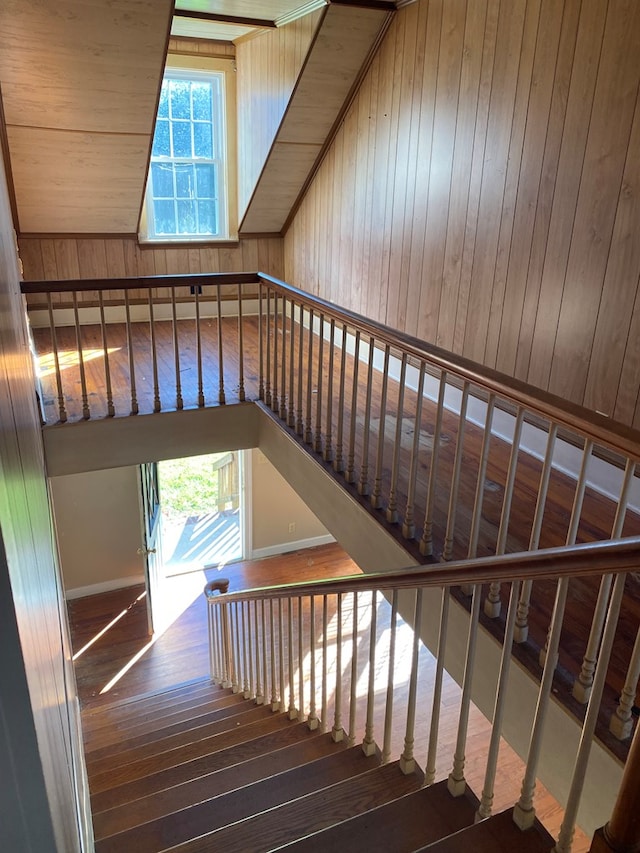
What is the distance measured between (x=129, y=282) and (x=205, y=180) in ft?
9.69

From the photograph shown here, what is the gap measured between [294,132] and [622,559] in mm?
4954

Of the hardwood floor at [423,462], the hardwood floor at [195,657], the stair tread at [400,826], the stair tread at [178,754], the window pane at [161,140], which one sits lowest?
the hardwood floor at [195,657]

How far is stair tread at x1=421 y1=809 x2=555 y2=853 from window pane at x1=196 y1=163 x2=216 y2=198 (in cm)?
605

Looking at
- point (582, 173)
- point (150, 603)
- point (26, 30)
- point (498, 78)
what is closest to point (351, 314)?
point (582, 173)

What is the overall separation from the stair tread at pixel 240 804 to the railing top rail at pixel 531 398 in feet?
4.67

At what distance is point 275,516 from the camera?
732cm

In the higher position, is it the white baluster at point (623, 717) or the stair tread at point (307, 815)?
the white baluster at point (623, 717)

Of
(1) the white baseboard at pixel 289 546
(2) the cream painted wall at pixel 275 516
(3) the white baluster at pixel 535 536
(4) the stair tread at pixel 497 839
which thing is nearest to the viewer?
(4) the stair tread at pixel 497 839

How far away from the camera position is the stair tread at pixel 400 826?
1648mm

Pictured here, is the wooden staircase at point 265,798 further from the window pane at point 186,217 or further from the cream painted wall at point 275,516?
the window pane at point 186,217

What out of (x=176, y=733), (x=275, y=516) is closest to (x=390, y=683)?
(x=176, y=733)

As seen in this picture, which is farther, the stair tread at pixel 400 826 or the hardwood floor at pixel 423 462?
the hardwood floor at pixel 423 462

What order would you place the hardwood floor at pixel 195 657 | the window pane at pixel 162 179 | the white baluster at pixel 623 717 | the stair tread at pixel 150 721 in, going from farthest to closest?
1. the window pane at pixel 162 179
2. the hardwood floor at pixel 195 657
3. the stair tread at pixel 150 721
4. the white baluster at pixel 623 717

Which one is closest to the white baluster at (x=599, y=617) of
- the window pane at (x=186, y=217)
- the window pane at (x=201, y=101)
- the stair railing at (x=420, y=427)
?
the stair railing at (x=420, y=427)
